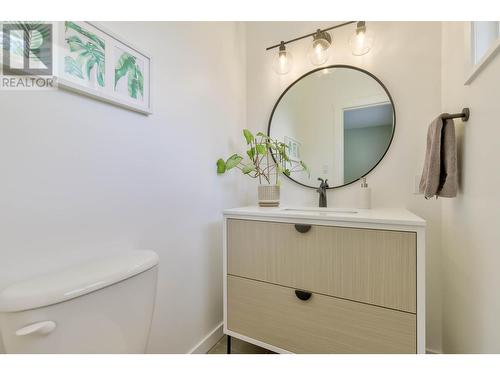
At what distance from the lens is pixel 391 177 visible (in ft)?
4.37

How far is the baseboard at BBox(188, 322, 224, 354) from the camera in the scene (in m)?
1.29

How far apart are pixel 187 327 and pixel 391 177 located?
1437 mm

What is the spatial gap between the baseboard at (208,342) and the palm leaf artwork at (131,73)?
135cm

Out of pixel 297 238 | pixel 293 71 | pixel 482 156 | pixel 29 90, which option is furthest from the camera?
pixel 293 71

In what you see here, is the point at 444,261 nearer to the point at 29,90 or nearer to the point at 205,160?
the point at 205,160

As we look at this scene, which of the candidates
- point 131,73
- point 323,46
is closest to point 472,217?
point 323,46

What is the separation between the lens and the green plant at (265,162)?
56.4 inches

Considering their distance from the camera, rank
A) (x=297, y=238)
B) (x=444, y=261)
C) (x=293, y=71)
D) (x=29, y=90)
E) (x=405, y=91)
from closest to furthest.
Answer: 1. (x=29, y=90)
2. (x=297, y=238)
3. (x=444, y=261)
4. (x=405, y=91)
5. (x=293, y=71)

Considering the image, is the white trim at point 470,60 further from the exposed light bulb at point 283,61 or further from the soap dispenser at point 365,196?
the exposed light bulb at point 283,61

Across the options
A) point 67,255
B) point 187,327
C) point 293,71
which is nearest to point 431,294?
point 187,327

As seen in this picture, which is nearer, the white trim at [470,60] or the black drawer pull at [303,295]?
the white trim at [470,60]

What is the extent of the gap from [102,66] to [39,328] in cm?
83

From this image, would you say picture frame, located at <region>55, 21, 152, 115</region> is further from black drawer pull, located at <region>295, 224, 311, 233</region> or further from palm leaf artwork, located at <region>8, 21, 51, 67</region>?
black drawer pull, located at <region>295, 224, 311, 233</region>

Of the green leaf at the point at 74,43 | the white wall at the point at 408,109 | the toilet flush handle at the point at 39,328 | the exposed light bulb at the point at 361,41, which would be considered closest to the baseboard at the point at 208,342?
the toilet flush handle at the point at 39,328
